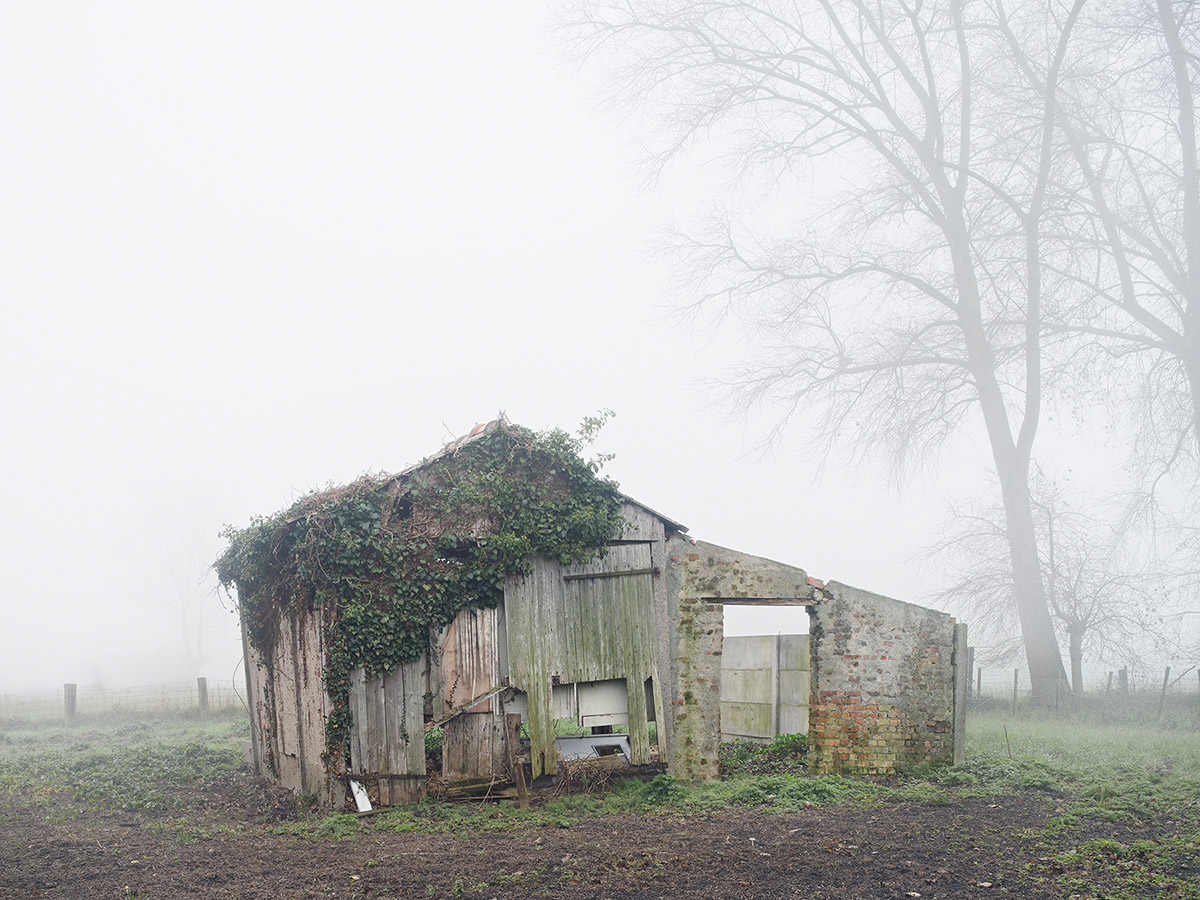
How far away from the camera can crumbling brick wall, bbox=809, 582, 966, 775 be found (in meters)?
12.4

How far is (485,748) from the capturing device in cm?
1177

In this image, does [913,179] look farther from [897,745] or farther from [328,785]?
[328,785]

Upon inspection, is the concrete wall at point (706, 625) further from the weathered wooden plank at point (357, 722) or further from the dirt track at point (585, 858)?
the weathered wooden plank at point (357, 722)

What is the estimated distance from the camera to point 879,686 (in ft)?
41.0

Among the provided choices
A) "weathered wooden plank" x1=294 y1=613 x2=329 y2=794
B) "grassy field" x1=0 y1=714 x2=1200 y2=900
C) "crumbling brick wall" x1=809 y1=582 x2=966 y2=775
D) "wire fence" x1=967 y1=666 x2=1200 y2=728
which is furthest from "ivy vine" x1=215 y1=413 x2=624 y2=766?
"wire fence" x1=967 y1=666 x2=1200 y2=728

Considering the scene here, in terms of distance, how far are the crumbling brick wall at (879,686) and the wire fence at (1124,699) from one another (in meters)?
8.77

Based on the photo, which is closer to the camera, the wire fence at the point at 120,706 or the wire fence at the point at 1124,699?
the wire fence at the point at 1124,699

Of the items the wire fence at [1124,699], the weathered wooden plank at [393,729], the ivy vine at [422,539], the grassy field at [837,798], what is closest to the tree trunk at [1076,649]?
the wire fence at [1124,699]

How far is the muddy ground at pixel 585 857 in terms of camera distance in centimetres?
752

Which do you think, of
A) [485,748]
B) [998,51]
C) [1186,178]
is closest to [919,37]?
[998,51]

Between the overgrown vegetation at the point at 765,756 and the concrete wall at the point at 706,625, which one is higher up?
the concrete wall at the point at 706,625

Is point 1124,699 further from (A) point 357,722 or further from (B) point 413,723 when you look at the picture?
(A) point 357,722

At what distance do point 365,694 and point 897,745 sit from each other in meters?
7.55

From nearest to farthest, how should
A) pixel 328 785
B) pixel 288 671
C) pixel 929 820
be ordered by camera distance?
pixel 929 820
pixel 328 785
pixel 288 671
